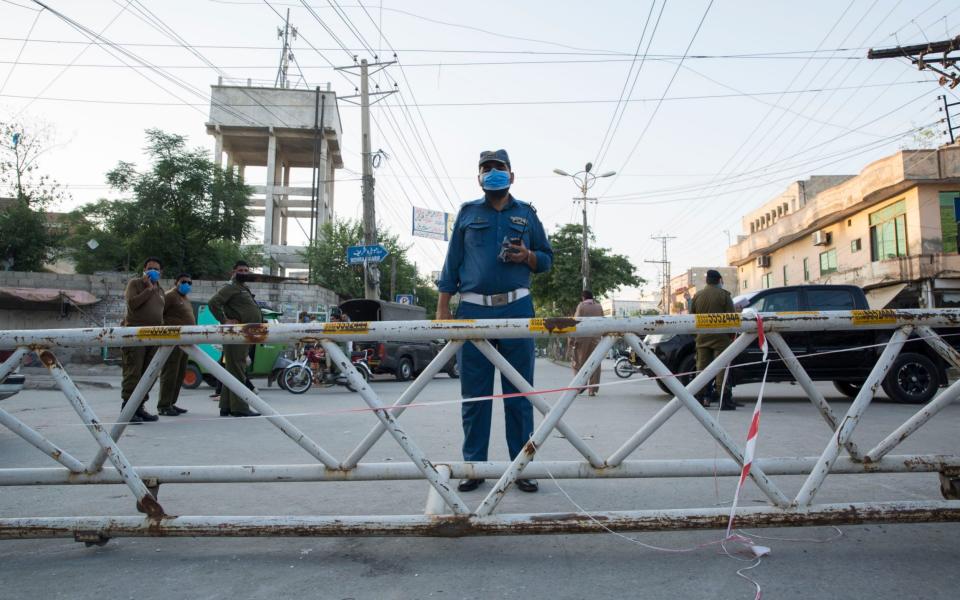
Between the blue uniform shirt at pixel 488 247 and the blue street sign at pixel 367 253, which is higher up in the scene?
the blue street sign at pixel 367 253

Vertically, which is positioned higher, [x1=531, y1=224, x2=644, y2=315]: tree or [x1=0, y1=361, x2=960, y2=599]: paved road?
[x1=531, y1=224, x2=644, y2=315]: tree

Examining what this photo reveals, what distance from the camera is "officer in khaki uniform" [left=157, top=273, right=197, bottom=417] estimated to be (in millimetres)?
7262

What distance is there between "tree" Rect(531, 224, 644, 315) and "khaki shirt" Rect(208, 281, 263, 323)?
94.4 ft

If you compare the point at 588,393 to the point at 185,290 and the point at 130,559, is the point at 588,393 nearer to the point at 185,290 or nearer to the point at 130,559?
the point at 185,290

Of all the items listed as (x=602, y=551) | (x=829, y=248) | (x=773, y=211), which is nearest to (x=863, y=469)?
(x=602, y=551)

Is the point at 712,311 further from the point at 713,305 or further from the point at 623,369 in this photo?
the point at 623,369

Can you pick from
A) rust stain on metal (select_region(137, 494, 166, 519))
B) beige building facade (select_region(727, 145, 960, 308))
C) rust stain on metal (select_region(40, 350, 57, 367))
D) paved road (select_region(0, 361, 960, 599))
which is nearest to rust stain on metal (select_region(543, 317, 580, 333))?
paved road (select_region(0, 361, 960, 599))

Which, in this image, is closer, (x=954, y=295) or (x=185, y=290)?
(x=185, y=290)

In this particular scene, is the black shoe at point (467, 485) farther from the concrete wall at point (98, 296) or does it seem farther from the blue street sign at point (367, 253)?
the concrete wall at point (98, 296)

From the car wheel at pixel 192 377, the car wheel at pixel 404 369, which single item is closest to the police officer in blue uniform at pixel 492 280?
the car wheel at pixel 192 377

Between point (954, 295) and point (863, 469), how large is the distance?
23.0 meters

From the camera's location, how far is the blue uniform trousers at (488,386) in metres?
3.38

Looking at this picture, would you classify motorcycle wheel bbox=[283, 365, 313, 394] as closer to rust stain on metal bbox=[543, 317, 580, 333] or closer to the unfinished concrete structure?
rust stain on metal bbox=[543, 317, 580, 333]

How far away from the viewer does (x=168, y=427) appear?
645cm
